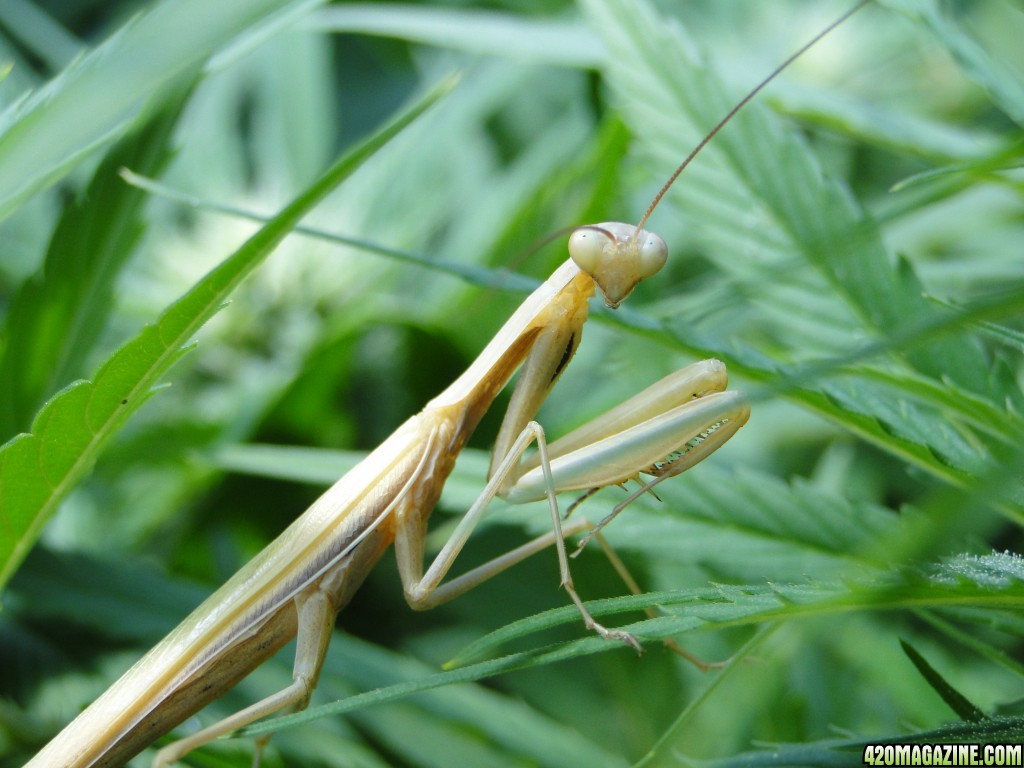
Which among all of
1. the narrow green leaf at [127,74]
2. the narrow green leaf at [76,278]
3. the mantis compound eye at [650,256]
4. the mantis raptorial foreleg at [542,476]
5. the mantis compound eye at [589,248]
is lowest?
the mantis raptorial foreleg at [542,476]

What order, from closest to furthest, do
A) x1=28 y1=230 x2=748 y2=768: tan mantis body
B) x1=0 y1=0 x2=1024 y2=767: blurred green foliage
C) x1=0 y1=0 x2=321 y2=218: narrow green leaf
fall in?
x1=0 y1=0 x2=321 y2=218: narrow green leaf < x1=0 y1=0 x2=1024 y2=767: blurred green foliage < x1=28 y1=230 x2=748 y2=768: tan mantis body

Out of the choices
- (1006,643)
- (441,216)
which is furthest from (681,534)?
(441,216)

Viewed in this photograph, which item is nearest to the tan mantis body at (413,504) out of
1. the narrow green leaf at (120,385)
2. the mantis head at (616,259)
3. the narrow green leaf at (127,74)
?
the mantis head at (616,259)

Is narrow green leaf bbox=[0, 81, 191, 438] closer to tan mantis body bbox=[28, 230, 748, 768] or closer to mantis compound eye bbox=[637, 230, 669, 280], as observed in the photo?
tan mantis body bbox=[28, 230, 748, 768]

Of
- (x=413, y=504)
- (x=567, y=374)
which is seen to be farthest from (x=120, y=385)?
(x=567, y=374)

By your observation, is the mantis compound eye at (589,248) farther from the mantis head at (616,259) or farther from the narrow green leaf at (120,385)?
the narrow green leaf at (120,385)

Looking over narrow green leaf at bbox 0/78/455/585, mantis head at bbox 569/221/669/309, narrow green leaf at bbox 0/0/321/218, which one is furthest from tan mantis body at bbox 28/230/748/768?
narrow green leaf at bbox 0/0/321/218

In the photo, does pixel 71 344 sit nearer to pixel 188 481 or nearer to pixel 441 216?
pixel 188 481
